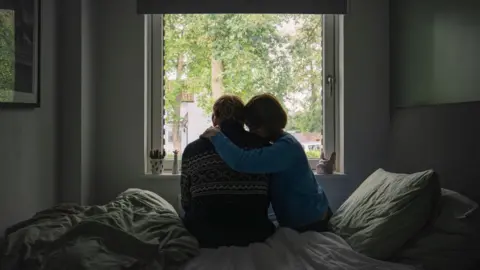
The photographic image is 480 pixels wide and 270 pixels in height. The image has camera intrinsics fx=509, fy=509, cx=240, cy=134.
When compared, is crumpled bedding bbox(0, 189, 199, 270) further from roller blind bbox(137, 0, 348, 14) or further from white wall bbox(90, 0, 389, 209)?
roller blind bbox(137, 0, 348, 14)

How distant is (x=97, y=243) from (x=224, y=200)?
0.48 metres

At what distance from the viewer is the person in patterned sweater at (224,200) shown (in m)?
1.82

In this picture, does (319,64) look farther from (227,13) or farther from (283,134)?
(283,134)

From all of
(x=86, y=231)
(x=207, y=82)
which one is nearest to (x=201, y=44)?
(x=207, y=82)

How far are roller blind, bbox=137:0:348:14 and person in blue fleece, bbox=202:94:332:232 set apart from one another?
0.82m

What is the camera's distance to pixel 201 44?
9.37ft

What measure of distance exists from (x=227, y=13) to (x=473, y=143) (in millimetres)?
Answer: 1457

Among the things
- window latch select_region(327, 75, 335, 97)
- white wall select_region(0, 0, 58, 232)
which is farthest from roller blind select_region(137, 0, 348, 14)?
white wall select_region(0, 0, 58, 232)

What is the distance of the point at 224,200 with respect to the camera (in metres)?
1.83

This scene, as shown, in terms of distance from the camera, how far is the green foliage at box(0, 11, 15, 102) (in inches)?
68.7

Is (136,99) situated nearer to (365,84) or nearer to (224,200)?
(224,200)

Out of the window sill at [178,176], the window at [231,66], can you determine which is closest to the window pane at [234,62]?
the window at [231,66]

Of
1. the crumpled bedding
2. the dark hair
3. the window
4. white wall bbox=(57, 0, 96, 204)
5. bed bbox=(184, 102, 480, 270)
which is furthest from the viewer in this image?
the window

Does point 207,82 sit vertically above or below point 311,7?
below
